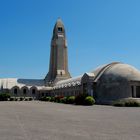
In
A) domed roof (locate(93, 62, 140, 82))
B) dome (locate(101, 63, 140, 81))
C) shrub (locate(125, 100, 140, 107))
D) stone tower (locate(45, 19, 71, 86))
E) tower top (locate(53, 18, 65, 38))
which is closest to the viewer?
shrub (locate(125, 100, 140, 107))

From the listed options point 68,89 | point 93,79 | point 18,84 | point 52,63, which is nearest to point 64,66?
point 52,63

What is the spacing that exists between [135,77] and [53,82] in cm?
5132

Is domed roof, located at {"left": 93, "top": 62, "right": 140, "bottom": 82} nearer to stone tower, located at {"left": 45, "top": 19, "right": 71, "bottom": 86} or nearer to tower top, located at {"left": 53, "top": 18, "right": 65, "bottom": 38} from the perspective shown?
stone tower, located at {"left": 45, "top": 19, "right": 71, "bottom": 86}

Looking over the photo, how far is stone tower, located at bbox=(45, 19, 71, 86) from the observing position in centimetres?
9888

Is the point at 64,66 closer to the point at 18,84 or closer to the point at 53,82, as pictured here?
the point at 53,82

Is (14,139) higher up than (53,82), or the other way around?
(53,82)

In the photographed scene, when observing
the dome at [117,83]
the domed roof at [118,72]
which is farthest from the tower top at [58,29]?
the dome at [117,83]

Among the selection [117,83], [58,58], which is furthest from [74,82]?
[58,58]

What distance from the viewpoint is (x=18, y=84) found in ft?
330

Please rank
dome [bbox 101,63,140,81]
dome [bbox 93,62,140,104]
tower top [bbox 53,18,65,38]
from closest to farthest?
dome [bbox 93,62,140,104] → dome [bbox 101,63,140,81] → tower top [bbox 53,18,65,38]

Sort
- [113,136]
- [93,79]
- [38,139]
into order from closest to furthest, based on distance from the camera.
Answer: [38,139], [113,136], [93,79]

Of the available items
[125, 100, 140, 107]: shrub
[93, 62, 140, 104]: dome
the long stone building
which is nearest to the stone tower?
the long stone building

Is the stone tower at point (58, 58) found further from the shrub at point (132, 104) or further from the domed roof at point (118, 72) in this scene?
the shrub at point (132, 104)

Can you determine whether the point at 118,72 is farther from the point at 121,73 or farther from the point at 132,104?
the point at 132,104
